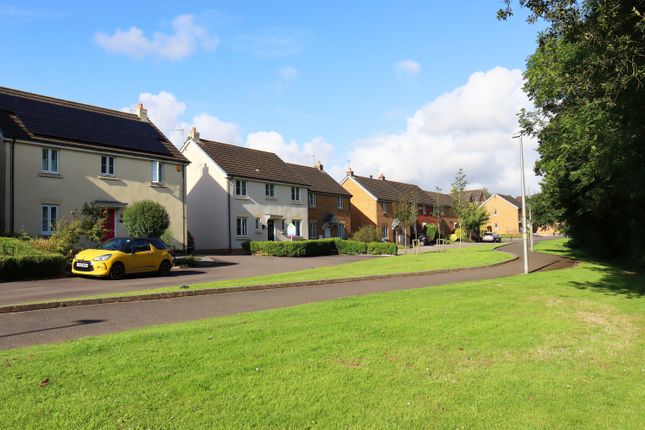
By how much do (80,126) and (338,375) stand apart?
27760 mm

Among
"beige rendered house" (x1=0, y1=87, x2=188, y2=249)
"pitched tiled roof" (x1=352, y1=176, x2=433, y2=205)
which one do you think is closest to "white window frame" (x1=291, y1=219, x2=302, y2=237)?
"beige rendered house" (x1=0, y1=87, x2=188, y2=249)

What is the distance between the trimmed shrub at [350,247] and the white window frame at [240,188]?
828 centimetres

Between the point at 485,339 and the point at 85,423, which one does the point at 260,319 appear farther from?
the point at 85,423

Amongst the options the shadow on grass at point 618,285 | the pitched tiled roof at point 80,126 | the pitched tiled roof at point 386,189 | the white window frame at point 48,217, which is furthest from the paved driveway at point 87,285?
the pitched tiled roof at point 386,189

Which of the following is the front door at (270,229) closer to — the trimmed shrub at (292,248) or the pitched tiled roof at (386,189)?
the trimmed shrub at (292,248)

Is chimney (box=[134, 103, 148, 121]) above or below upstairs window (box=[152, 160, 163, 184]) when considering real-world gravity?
above

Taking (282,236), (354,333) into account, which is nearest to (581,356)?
(354,333)

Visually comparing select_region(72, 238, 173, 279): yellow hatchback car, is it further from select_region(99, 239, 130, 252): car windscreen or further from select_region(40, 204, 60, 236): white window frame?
select_region(40, 204, 60, 236): white window frame

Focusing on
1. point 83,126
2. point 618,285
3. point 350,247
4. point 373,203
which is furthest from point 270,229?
point 618,285

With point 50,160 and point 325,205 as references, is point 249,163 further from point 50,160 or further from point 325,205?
point 50,160

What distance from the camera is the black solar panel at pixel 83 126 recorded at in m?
26.4

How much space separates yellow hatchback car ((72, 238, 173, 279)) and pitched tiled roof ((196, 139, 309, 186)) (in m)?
18.1

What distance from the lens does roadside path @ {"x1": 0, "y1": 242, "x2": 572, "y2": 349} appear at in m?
7.87

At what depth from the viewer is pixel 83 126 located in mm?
28656
